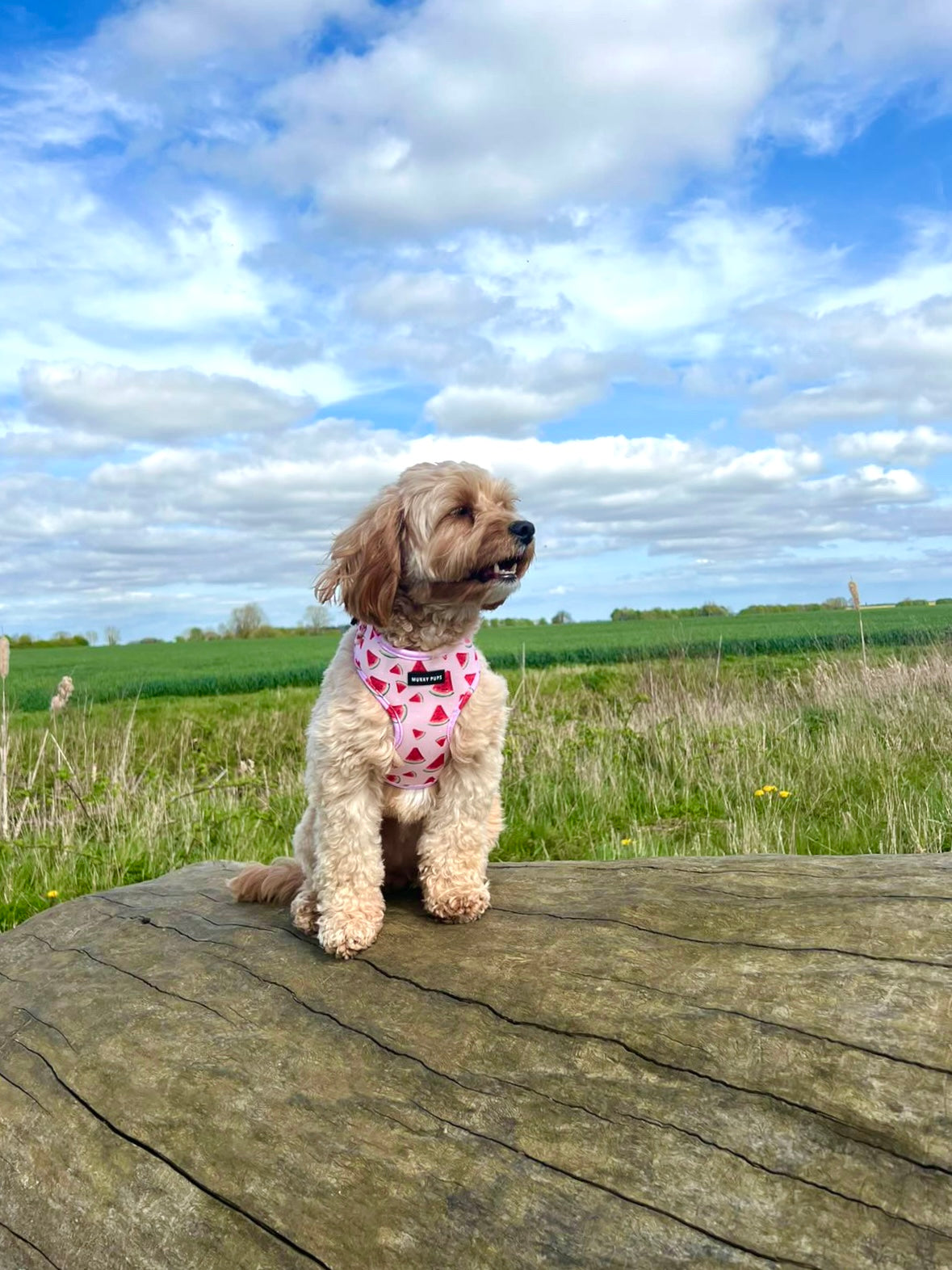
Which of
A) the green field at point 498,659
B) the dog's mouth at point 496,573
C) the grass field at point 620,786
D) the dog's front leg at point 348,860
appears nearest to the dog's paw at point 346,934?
the dog's front leg at point 348,860

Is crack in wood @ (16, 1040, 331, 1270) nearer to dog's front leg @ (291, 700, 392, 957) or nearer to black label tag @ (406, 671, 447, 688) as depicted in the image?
dog's front leg @ (291, 700, 392, 957)

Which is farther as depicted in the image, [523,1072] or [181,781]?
[181,781]

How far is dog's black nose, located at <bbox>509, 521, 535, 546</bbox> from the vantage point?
4195 mm

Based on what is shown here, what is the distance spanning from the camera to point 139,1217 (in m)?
3.05

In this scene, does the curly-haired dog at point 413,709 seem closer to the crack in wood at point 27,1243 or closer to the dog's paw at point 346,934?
the dog's paw at point 346,934

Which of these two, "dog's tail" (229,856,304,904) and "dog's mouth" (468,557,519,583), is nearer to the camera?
"dog's mouth" (468,557,519,583)

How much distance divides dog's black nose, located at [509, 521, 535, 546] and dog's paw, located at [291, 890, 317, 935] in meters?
1.75

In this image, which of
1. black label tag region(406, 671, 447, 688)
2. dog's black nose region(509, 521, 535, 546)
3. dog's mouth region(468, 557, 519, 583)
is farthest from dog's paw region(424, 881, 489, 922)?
dog's black nose region(509, 521, 535, 546)

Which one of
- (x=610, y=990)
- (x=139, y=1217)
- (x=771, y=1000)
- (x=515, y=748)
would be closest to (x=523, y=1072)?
(x=610, y=990)

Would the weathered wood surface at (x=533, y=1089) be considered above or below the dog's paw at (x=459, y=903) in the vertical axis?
below

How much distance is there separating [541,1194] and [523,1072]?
1.33ft

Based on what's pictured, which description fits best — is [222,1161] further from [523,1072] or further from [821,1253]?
[821,1253]

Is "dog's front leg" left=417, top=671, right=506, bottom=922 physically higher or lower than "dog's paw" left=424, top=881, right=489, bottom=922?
higher

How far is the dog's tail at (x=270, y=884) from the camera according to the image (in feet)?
15.1
